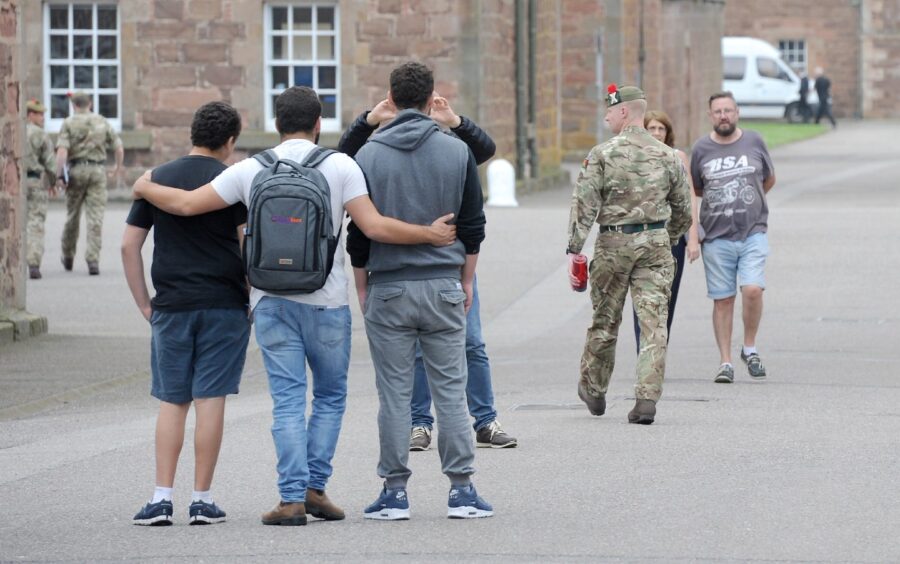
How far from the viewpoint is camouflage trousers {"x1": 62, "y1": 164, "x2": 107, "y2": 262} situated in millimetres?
19109

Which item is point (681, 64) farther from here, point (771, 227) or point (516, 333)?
point (516, 333)

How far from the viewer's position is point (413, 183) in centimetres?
745


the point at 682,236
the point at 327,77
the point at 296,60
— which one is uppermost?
the point at 296,60

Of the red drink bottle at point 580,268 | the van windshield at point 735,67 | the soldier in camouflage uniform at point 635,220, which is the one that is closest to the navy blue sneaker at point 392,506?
the red drink bottle at point 580,268

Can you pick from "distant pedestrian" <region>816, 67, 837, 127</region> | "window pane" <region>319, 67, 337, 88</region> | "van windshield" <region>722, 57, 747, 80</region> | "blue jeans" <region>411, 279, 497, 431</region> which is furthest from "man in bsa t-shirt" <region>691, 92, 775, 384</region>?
"van windshield" <region>722, 57, 747, 80</region>

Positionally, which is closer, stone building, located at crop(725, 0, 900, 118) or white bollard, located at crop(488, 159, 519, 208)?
white bollard, located at crop(488, 159, 519, 208)

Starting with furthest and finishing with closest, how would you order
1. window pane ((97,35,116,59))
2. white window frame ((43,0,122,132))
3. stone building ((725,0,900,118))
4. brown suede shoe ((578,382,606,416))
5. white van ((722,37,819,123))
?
stone building ((725,0,900,118)) → white van ((722,37,819,123)) → window pane ((97,35,116,59)) → white window frame ((43,0,122,132)) → brown suede shoe ((578,382,606,416))

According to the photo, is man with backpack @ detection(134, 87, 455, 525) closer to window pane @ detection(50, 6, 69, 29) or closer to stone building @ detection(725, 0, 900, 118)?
window pane @ detection(50, 6, 69, 29)

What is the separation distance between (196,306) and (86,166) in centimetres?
1219

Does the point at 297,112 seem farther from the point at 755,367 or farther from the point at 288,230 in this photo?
the point at 755,367

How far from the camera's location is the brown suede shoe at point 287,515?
7.34 metres

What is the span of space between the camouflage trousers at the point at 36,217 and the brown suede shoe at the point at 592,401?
9916 mm

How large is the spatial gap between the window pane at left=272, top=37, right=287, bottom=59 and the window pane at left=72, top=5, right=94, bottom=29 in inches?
106

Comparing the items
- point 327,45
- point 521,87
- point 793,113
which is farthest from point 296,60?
point 793,113
